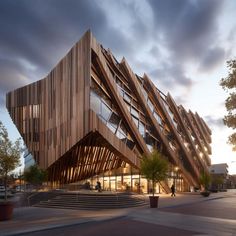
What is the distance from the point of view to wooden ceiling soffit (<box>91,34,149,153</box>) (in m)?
36.7

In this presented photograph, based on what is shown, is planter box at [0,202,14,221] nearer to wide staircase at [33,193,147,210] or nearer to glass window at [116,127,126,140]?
wide staircase at [33,193,147,210]

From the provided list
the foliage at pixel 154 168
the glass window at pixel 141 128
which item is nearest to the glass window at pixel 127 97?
the glass window at pixel 141 128

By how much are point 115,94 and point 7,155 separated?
20976 mm

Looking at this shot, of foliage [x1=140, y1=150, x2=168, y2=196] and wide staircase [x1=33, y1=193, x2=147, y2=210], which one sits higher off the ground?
foliage [x1=140, y1=150, x2=168, y2=196]

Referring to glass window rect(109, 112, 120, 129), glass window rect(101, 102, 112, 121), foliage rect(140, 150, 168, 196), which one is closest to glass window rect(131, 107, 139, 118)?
glass window rect(109, 112, 120, 129)

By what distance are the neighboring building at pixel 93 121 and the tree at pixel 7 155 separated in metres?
13.9

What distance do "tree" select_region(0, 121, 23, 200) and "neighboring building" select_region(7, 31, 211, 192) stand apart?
1389 centimetres

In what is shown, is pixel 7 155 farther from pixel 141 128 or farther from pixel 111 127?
pixel 141 128

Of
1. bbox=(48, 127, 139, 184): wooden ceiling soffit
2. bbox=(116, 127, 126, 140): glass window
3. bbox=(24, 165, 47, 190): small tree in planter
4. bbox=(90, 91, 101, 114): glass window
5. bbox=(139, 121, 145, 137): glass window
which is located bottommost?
bbox=(24, 165, 47, 190): small tree in planter

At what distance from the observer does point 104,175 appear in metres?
49.7

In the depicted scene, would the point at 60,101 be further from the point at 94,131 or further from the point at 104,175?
the point at 104,175

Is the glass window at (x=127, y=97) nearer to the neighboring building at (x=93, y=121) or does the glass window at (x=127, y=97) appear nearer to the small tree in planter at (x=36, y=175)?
the neighboring building at (x=93, y=121)

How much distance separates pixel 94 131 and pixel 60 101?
390 inches

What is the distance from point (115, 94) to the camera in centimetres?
3928
